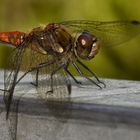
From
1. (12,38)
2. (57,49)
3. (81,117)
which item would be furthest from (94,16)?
(81,117)

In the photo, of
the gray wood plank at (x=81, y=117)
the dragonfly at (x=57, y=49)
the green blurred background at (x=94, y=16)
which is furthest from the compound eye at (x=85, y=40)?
the green blurred background at (x=94, y=16)

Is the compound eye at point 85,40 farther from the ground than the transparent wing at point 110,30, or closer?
closer

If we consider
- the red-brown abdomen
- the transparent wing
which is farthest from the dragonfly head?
the red-brown abdomen

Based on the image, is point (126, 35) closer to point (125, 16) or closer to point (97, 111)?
point (125, 16)

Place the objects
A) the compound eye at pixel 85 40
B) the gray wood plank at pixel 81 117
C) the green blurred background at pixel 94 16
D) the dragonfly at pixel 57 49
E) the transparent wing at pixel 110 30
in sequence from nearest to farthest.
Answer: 1. the gray wood plank at pixel 81 117
2. the dragonfly at pixel 57 49
3. the compound eye at pixel 85 40
4. the transparent wing at pixel 110 30
5. the green blurred background at pixel 94 16

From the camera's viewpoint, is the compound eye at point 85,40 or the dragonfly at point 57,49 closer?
the dragonfly at point 57,49

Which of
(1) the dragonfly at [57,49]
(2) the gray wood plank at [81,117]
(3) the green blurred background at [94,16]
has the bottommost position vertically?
(2) the gray wood plank at [81,117]

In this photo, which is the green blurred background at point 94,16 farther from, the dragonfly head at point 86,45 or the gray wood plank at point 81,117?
the gray wood plank at point 81,117
